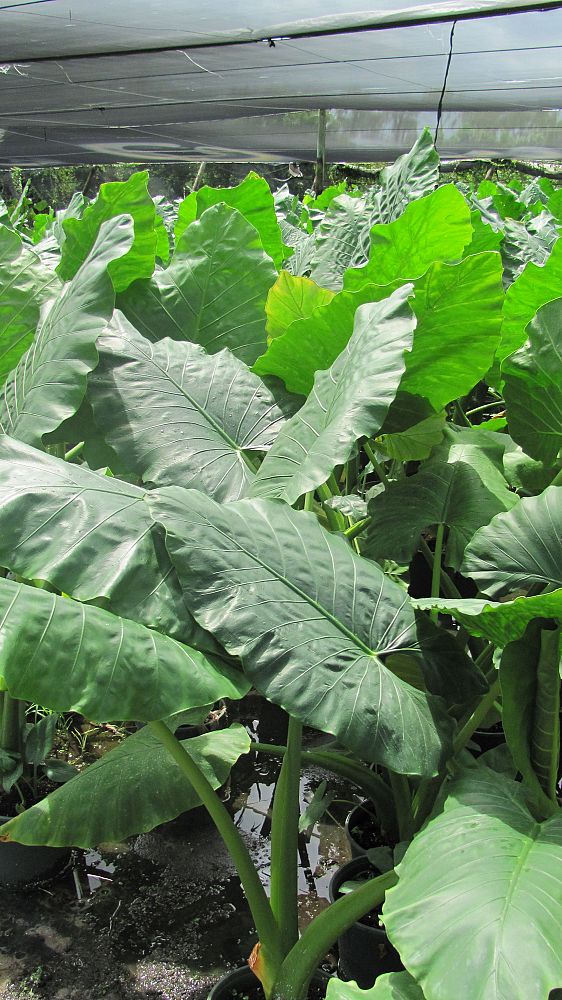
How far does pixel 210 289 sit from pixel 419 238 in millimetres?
401

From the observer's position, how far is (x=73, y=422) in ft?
4.49

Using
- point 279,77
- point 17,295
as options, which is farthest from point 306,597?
point 279,77

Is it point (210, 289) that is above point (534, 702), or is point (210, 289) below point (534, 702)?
above

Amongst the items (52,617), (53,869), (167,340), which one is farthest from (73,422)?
(53,869)

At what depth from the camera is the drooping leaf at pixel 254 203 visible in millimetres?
1718

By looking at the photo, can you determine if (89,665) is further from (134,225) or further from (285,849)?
(134,225)

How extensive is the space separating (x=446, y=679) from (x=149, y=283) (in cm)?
87

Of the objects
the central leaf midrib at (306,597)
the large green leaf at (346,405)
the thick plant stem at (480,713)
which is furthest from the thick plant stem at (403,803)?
the large green leaf at (346,405)

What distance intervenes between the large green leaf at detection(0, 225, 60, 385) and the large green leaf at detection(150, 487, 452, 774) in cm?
69

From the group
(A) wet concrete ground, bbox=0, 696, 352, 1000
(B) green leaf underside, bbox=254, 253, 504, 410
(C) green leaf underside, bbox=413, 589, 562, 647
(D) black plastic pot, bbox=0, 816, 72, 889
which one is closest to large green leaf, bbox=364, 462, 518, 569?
(B) green leaf underside, bbox=254, 253, 504, 410

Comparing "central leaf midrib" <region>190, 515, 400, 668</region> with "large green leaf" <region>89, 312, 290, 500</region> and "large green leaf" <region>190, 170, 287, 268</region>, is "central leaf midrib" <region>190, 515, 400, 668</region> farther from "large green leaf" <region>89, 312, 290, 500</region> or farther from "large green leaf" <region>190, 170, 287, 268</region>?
"large green leaf" <region>190, 170, 287, 268</region>

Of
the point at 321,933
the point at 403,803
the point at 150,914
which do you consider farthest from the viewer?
the point at 150,914

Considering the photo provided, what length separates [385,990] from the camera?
875 mm

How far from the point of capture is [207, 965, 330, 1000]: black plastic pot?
118 cm
